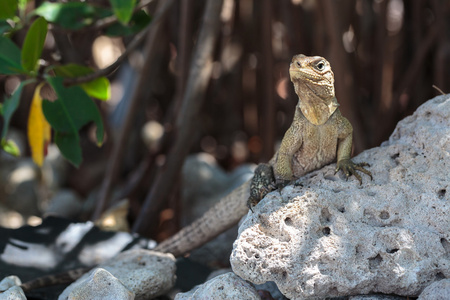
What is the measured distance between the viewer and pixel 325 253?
2193mm

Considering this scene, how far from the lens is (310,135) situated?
261cm

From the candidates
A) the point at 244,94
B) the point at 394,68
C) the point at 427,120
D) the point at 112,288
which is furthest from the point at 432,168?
the point at 244,94

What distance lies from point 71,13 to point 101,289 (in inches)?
72.7

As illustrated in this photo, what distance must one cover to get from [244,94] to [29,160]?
228 centimetres

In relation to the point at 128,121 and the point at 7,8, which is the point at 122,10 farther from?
the point at 128,121

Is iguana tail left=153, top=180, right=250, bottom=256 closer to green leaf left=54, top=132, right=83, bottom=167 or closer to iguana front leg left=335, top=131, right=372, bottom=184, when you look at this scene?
Answer: iguana front leg left=335, top=131, right=372, bottom=184

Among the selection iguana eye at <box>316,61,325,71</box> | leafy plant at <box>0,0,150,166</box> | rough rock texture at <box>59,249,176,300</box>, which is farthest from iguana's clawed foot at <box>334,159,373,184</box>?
leafy plant at <box>0,0,150,166</box>

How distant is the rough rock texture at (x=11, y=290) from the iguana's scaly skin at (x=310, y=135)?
106cm

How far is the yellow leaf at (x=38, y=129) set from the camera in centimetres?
331

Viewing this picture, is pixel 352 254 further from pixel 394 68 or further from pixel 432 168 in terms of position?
pixel 394 68

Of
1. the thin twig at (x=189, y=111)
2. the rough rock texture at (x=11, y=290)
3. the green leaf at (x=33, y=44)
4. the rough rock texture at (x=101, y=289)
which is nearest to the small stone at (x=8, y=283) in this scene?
the rough rock texture at (x=11, y=290)

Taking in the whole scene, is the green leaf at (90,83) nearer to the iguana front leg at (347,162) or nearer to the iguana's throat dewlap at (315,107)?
the iguana's throat dewlap at (315,107)

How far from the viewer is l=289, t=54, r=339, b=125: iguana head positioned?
237cm

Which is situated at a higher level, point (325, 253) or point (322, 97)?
point (322, 97)
